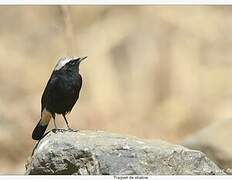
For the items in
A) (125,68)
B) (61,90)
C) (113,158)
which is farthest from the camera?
(125,68)

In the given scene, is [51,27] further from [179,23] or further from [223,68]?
[223,68]

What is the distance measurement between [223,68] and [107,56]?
55 centimetres

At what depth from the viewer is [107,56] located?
3.38m

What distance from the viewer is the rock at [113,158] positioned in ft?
9.53

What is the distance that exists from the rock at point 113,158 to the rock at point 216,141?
388 millimetres

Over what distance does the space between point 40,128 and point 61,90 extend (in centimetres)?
22

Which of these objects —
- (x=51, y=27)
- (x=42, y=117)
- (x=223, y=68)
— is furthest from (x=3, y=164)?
(x=223, y=68)

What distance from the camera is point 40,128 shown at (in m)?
3.28

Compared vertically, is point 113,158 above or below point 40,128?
below
